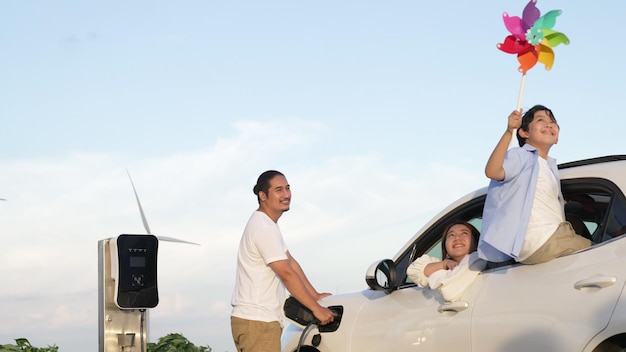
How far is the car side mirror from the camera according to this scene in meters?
6.35

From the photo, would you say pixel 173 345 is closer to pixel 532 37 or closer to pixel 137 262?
pixel 137 262

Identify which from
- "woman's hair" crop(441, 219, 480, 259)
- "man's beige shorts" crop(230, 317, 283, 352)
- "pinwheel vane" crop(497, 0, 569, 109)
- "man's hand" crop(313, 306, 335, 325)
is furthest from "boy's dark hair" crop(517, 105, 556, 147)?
"man's beige shorts" crop(230, 317, 283, 352)

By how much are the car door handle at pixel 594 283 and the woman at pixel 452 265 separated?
86 cm

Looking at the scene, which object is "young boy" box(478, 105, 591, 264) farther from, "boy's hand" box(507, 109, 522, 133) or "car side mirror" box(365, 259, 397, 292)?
"car side mirror" box(365, 259, 397, 292)

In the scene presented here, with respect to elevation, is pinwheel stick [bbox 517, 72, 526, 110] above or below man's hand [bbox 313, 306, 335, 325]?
above

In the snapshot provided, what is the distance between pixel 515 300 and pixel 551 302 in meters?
0.27

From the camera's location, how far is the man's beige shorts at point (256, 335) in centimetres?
626

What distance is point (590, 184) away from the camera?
217 inches

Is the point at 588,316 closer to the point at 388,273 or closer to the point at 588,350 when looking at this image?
the point at 588,350

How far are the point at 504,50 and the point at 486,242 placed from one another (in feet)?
3.78

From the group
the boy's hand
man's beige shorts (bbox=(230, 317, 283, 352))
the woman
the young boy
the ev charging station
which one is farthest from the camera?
the ev charging station

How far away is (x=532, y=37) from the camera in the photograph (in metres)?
5.91

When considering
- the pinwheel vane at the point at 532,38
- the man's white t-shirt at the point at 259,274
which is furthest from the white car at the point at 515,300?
the pinwheel vane at the point at 532,38

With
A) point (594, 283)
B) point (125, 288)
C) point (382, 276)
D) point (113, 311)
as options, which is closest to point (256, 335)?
point (382, 276)
